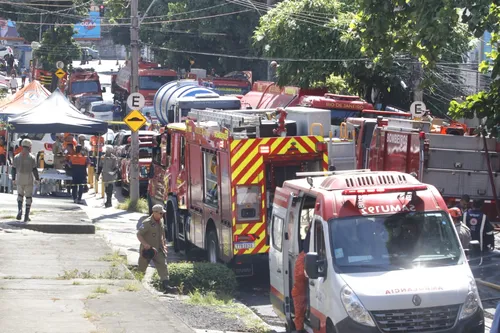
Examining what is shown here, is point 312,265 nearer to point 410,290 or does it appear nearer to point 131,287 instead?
point 410,290

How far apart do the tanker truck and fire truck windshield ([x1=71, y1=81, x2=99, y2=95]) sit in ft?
81.5

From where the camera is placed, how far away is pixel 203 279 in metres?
14.7

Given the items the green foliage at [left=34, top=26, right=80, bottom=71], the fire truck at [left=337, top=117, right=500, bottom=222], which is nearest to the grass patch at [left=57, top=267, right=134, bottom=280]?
the fire truck at [left=337, top=117, right=500, bottom=222]

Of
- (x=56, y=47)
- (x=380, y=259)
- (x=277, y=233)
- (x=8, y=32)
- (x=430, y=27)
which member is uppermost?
(x=8, y=32)

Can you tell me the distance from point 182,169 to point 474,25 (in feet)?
23.3

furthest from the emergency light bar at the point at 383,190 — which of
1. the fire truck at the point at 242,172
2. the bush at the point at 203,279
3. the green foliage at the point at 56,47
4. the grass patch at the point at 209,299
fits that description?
the green foliage at the point at 56,47

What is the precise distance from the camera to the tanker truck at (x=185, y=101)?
23.6 meters

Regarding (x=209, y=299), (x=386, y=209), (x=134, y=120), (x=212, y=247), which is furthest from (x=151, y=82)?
(x=386, y=209)

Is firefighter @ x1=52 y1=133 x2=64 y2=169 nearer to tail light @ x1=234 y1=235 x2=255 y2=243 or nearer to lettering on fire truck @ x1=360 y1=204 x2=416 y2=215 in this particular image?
tail light @ x1=234 y1=235 x2=255 y2=243

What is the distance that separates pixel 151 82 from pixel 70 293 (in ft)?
129

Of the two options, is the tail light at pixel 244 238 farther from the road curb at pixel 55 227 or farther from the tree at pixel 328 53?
the tree at pixel 328 53

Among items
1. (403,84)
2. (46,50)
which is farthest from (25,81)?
(403,84)

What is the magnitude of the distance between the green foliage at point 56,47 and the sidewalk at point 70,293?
4518cm

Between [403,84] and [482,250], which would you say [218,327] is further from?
[403,84]
